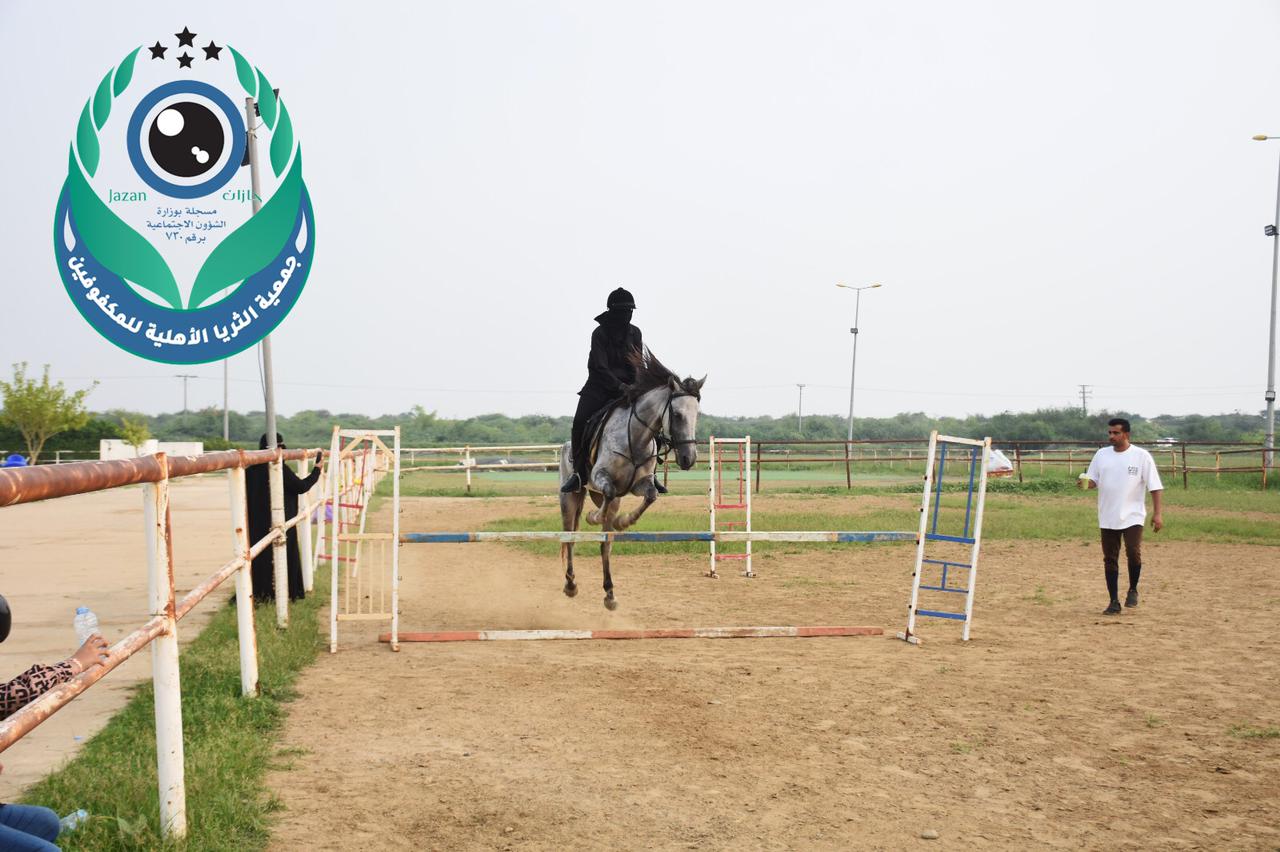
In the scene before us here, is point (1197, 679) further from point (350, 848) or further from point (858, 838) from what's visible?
point (350, 848)

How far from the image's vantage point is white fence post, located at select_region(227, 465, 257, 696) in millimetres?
5621

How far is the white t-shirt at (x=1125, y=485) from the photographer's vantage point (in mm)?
10133

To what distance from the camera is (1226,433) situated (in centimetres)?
7375

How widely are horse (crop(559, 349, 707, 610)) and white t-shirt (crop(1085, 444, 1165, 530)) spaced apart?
4.70 m

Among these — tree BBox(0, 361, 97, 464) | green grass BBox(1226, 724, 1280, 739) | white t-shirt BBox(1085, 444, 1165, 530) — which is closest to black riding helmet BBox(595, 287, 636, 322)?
white t-shirt BBox(1085, 444, 1165, 530)

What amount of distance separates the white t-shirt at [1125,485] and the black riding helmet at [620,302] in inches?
216

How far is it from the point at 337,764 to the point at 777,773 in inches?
91.3

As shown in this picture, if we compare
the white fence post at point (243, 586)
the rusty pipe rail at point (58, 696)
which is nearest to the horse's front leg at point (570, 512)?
the white fence post at point (243, 586)

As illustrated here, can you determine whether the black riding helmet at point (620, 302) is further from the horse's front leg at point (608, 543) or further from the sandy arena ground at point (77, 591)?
the sandy arena ground at point (77, 591)

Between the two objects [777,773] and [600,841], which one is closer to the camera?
[600,841]

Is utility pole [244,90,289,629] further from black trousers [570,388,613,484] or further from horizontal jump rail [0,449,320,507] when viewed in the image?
horizontal jump rail [0,449,320,507]

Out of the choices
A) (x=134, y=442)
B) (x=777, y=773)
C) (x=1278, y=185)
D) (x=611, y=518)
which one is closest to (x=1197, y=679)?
(x=777, y=773)

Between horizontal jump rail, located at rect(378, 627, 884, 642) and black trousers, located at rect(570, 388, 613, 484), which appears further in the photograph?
black trousers, located at rect(570, 388, 613, 484)

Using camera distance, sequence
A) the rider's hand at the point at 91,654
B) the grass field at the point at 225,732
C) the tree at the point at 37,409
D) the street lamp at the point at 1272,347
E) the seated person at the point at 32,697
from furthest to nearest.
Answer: the tree at the point at 37,409 → the street lamp at the point at 1272,347 → the grass field at the point at 225,732 → the rider's hand at the point at 91,654 → the seated person at the point at 32,697
